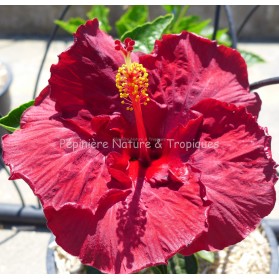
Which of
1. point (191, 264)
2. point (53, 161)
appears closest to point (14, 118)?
point (53, 161)

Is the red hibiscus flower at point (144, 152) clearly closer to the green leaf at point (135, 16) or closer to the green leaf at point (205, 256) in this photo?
the green leaf at point (205, 256)

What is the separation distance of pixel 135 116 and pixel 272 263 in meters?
0.69

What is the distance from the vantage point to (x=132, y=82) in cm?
81

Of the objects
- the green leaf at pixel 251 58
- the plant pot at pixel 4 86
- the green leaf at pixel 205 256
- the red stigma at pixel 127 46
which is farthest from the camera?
the plant pot at pixel 4 86

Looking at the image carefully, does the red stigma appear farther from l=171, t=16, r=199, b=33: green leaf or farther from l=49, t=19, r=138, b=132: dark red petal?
l=171, t=16, r=199, b=33: green leaf

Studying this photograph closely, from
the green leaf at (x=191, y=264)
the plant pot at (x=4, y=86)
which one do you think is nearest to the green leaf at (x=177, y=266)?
the green leaf at (x=191, y=264)

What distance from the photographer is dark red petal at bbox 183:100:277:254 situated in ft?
2.44

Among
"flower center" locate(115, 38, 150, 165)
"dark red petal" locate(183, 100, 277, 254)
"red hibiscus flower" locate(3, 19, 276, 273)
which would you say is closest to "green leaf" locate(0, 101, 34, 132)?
"red hibiscus flower" locate(3, 19, 276, 273)

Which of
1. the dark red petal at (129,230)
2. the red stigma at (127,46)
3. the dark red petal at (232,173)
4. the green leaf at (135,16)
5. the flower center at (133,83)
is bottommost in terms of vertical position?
the dark red petal at (129,230)

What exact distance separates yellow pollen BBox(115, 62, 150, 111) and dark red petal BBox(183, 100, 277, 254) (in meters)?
0.11

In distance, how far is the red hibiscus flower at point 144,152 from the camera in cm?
73

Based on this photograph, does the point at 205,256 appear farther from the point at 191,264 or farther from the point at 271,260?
the point at 271,260

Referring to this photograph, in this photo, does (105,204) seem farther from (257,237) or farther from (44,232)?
(44,232)

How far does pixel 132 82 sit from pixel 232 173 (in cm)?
23
